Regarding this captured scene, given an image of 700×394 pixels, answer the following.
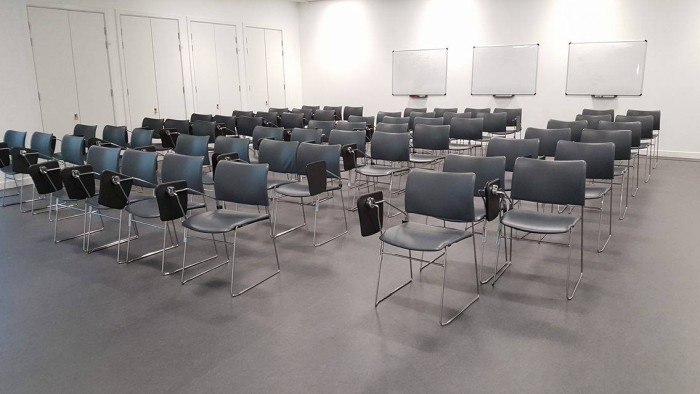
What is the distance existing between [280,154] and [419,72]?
8.08 metres

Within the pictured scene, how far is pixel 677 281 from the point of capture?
4.12m

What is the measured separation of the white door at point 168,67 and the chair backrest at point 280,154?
606 centimetres

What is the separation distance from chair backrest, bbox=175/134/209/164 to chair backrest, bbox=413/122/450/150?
2.94 m

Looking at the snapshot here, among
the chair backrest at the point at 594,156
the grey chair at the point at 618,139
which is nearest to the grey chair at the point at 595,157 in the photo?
the chair backrest at the point at 594,156

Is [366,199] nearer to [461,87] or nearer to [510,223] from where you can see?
[510,223]

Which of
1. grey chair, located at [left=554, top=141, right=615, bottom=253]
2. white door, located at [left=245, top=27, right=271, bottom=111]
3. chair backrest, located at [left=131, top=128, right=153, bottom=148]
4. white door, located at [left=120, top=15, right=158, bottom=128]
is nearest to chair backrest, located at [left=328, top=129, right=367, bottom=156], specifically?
grey chair, located at [left=554, top=141, right=615, bottom=253]

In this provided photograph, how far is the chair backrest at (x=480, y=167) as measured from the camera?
448 centimetres

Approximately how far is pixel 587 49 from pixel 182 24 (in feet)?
29.0

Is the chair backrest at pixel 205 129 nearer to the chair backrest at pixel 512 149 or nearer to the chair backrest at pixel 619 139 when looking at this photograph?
the chair backrest at pixel 512 149

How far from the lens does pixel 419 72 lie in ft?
42.8

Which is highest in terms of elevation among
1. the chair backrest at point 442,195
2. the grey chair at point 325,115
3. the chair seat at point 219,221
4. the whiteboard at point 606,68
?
the whiteboard at point 606,68

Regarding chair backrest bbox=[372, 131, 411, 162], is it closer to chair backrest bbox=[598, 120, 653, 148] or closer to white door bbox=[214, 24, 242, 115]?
chair backrest bbox=[598, 120, 653, 148]

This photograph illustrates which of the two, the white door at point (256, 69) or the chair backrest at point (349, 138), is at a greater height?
the white door at point (256, 69)

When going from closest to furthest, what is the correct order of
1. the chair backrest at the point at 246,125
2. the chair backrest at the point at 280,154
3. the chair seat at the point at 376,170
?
the chair backrest at the point at 280,154 < the chair seat at the point at 376,170 < the chair backrest at the point at 246,125
